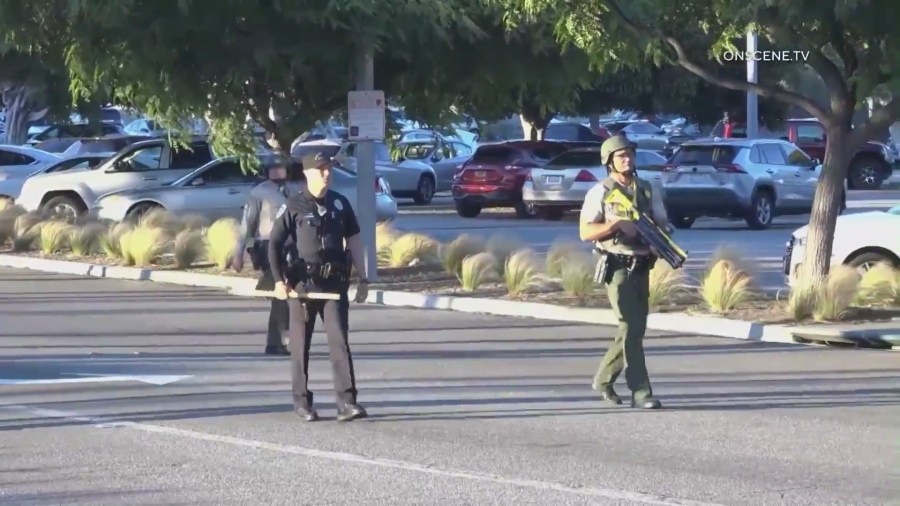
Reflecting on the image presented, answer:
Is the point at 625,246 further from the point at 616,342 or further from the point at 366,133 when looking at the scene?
the point at 366,133

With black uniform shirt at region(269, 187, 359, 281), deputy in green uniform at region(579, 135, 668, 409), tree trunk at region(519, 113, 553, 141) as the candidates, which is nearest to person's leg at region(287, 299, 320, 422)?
black uniform shirt at region(269, 187, 359, 281)

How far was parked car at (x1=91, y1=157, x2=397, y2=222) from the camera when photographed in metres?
23.9

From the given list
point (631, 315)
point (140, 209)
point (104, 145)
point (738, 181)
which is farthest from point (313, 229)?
point (104, 145)

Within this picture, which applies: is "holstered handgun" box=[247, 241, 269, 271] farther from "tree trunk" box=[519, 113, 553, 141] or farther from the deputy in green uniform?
"tree trunk" box=[519, 113, 553, 141]

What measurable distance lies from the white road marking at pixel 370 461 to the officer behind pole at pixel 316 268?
78cm

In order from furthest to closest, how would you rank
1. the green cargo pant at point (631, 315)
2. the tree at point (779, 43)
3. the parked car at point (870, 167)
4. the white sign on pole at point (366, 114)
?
the parked car at point (870, 167)
the white sign on pole at point (366, 114)
the tree at point (779, 43)
the green cargo pant at point (631, 315)

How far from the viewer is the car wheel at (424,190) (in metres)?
36.0

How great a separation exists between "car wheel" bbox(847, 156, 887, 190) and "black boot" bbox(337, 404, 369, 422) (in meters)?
32.3

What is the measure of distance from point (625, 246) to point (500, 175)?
21.9m

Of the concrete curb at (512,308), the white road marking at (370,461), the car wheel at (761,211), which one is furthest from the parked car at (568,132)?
the white road marking at (370,461)

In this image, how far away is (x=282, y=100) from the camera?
19641mm

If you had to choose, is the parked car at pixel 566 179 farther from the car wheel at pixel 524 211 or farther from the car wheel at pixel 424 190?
the car wheel at pixel 424 190

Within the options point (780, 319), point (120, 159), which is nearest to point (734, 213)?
point (120, 159)

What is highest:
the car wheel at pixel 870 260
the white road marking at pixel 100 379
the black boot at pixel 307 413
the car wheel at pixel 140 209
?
the car wheel at pixel 140 209
